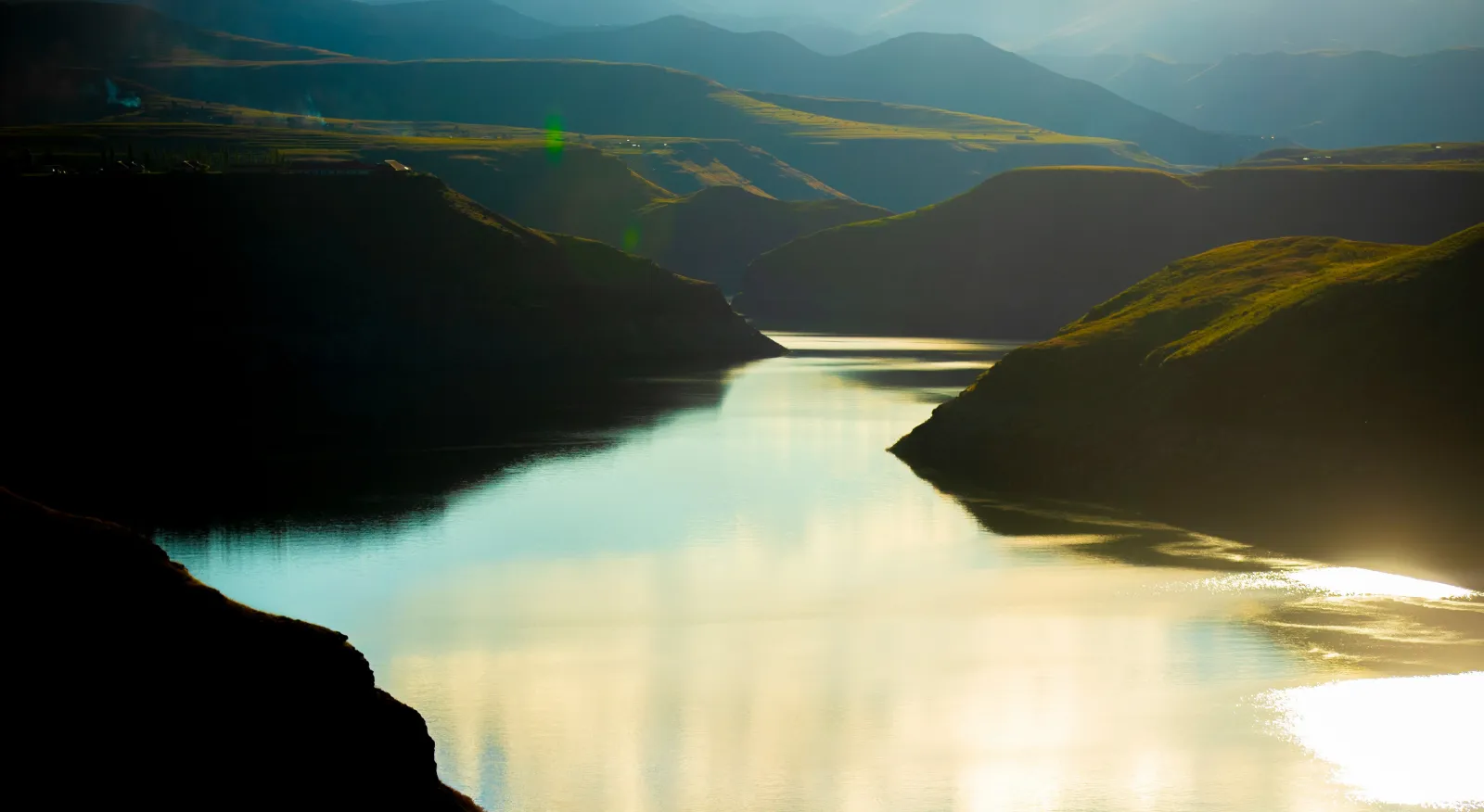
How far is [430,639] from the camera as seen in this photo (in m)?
44.2

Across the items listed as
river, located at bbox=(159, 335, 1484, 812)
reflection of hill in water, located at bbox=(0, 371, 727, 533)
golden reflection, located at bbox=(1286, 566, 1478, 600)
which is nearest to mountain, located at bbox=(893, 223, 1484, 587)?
golden reflection, located at bbox=(1286, 566, 1478, 600)

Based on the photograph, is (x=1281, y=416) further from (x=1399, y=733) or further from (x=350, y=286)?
(x=350, y=286)

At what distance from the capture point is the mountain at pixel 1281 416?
202 feet

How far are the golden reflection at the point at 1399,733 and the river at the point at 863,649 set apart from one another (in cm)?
10

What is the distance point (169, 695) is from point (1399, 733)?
27735 millimetres

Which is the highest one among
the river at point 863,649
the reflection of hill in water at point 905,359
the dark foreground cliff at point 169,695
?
the dark foreground cliff at point 169,695

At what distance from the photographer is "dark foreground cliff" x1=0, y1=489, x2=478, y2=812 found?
1975cm

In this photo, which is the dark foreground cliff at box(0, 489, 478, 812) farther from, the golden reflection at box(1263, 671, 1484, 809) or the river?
the golden reflection at box(1263, 671, 1484, 809)

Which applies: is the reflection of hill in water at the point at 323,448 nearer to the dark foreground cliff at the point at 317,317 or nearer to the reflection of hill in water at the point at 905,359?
the dark foreground cliff at the point at 317,317

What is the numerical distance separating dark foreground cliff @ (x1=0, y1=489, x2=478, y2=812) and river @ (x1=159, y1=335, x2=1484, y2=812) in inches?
396

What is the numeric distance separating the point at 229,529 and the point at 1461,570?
148 feet

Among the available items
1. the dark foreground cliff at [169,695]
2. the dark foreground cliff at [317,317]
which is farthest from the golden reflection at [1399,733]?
the dark foreground cliff at [317,317]

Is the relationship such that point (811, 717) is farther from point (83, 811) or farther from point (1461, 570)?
point (1461, 570)

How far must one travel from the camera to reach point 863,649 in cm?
4416
